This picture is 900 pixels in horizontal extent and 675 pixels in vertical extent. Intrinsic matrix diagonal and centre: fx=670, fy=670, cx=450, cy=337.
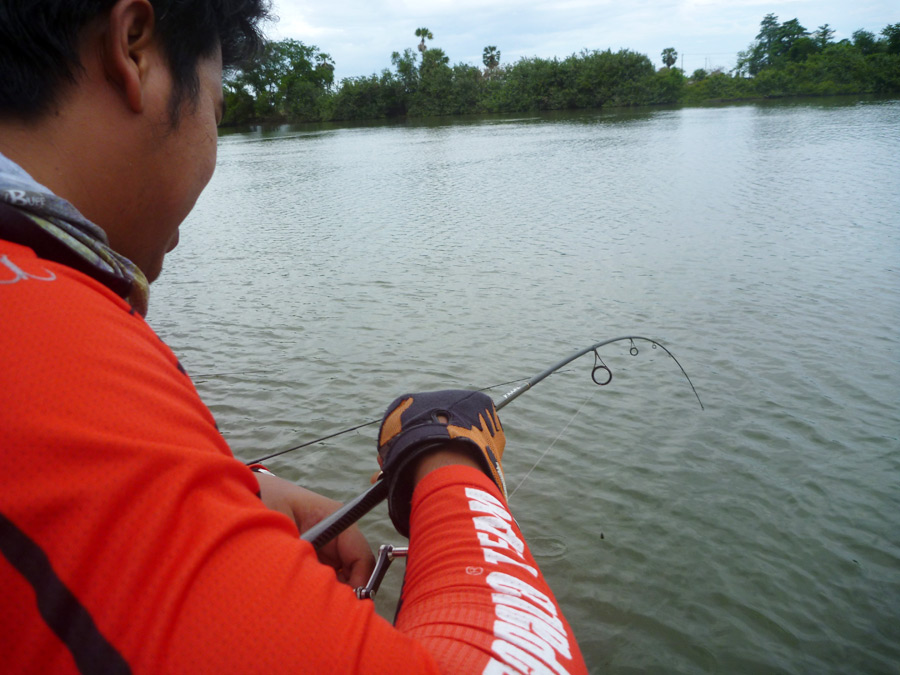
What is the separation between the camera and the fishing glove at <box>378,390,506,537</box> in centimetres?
147

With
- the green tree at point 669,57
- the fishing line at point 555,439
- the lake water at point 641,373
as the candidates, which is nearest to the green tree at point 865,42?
the green tree at point 669,57

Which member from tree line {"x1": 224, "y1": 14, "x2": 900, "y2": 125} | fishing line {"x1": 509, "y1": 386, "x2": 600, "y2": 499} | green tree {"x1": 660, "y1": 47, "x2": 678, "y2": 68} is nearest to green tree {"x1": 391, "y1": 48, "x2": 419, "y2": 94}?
tree line {"x1": 224, "y1": 14, "x2": 900, "y2": 125}

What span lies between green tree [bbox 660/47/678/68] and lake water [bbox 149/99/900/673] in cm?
9800

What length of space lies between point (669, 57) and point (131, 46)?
115m

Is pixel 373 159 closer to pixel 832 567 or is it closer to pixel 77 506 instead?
pixel 832 567

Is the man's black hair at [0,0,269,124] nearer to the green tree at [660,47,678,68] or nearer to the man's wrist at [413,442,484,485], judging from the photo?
the man's wrist at [413,442,484,485]

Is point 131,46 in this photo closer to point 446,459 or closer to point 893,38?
point 446,459

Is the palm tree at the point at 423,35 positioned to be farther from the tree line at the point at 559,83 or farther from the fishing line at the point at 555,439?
the fishing line at the point at 555,439

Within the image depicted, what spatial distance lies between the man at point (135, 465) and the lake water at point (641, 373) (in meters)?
2.63

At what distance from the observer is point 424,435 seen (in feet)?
4.83

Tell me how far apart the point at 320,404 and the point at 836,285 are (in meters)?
6.55

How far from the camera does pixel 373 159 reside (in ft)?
93.4

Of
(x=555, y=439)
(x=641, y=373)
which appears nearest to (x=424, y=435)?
(x=555, y=439)

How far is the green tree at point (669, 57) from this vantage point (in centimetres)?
10219
